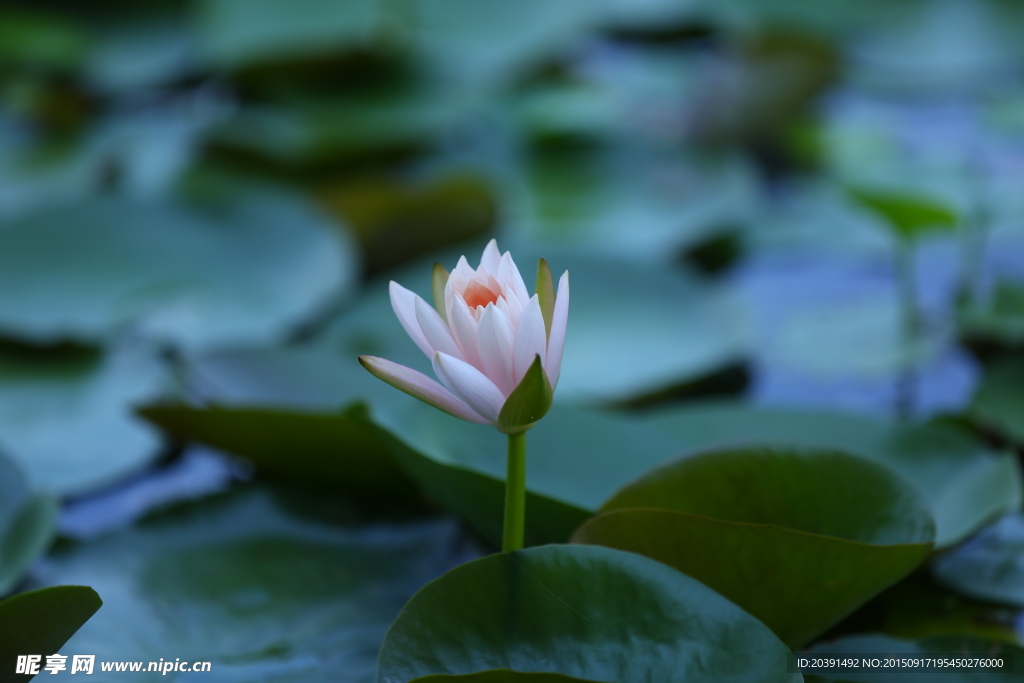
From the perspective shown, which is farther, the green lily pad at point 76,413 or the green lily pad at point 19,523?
the green lily pad at point 76,413

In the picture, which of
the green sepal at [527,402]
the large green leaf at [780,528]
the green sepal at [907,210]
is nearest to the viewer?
the green sepal at [527,402]

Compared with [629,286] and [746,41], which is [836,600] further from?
[746,41]

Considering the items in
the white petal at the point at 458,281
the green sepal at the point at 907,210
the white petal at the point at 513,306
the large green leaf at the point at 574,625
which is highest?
the green sepal at the point at 907,210

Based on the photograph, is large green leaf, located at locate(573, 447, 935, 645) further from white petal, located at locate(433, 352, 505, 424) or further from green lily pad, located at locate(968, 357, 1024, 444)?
green lily pad, located at locate(968, 357, 1024, 444)

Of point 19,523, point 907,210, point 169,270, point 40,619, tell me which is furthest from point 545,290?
point 169,270

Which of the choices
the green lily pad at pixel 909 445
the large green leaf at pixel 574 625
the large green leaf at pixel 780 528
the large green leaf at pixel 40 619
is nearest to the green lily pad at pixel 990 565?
the green lily pad at pixel 909 445

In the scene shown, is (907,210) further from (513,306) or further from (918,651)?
(513,306)

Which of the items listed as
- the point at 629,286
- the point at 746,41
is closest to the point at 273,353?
the point at 629,286

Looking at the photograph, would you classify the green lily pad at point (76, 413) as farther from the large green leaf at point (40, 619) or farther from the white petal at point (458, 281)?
the white petal at point (458, 281)
